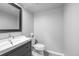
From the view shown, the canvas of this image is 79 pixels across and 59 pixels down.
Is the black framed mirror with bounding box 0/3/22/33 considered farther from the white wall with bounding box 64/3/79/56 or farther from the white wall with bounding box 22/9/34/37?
the white wall with bounding box 64/3/79/56

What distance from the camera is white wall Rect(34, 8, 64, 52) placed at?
1.89 meters

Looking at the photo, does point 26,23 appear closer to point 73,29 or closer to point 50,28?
point 50,28

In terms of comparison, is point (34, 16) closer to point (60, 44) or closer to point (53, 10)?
point (53, 10)

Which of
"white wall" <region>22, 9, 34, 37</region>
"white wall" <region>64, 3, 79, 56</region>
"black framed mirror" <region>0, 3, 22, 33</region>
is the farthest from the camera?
"white wall" <region>22, 9, 34, 37</region>

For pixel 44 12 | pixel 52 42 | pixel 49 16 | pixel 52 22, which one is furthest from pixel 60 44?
pixel 44 12

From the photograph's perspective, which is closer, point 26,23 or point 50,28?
point 26,23

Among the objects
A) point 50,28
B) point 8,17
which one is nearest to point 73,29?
point 50,28

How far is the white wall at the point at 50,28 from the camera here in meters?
1.89

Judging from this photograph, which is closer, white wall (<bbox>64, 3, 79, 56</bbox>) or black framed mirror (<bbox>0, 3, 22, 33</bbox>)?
white wall (<bbox>64, 3, 79, 56</bbox>)

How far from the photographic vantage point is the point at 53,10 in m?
2.02

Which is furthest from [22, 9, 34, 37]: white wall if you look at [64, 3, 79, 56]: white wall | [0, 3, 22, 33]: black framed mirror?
[64, 3, 79, 56]: white wall

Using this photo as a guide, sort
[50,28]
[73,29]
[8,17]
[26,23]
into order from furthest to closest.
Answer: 1. [50,28]
2. [26,23]
3. [8,17]
4. [73,29]

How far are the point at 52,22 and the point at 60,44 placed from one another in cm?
106

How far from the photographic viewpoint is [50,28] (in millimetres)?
2088
